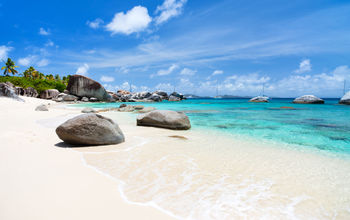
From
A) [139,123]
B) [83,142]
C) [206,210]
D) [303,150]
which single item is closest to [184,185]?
[206,210]

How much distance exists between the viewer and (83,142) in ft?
17.0

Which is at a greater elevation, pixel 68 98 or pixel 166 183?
pixel 68 98

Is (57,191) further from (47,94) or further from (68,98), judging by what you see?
(47,94)

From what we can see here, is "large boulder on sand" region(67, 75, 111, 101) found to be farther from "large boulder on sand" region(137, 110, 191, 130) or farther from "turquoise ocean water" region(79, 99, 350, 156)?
"large boulder on sand" region(137, 110, 191, 130)

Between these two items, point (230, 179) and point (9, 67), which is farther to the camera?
point (9, 67)

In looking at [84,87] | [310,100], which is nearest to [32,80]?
[84,87]

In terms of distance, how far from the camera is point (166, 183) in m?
3.09

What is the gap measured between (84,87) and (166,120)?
4445cm

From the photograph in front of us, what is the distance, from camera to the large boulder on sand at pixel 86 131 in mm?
5066

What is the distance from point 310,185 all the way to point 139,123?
7.79 metres

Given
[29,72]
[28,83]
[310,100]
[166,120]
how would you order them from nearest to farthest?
[166,120] < [310,100] < [28,83] < [29,72]

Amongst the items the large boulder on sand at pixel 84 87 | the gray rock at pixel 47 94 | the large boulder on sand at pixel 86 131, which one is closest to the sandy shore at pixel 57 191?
the large boulder on sand at pixel 86 131

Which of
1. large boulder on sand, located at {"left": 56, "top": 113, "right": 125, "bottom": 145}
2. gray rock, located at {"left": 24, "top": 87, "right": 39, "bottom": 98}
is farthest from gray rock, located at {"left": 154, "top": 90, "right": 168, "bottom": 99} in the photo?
large boulder on sand, located at {"left": 56, "top": 113, "right": 125, "bottom": 145}

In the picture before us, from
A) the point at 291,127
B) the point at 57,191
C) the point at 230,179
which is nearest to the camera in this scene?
the point at 57,191
